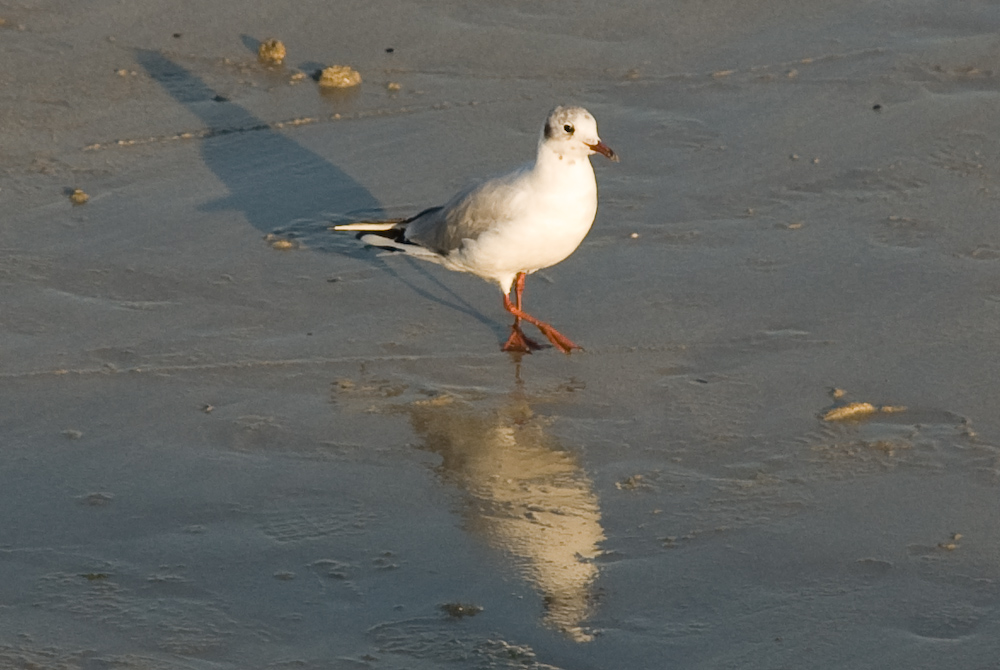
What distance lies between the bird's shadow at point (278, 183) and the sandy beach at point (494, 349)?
0.03 m

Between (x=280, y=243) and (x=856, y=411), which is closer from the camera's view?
(x=856, y=411)

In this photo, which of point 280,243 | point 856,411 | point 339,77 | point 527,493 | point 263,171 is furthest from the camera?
point 339,77

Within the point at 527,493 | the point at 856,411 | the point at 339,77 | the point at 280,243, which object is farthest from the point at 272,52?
the point at 856,411

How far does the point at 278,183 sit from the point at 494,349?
6.30 feet

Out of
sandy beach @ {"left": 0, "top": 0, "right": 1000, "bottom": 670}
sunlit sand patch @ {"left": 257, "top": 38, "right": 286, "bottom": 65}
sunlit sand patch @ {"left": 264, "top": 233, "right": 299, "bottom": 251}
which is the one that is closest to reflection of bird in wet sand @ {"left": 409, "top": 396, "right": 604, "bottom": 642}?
sandy beach @ {"left": 0, "top": 0, "right": 1000, "bottom": 670}

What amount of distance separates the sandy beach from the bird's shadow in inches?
1.0

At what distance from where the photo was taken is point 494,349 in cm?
568

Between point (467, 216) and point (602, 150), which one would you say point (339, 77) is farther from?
point (602, 150)

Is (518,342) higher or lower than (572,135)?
lower

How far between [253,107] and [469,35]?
144 centimetres

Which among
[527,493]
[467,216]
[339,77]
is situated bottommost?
[527,493]

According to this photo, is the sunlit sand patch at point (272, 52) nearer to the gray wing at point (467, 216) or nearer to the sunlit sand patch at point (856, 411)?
the gray wing at point (467, 216)

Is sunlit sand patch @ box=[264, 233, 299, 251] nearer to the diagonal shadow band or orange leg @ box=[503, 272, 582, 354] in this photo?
the diagonal shadow band

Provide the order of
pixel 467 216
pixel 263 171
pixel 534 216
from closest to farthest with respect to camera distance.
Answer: pixel 534 216
pixel 467 216
pixel 263 171
